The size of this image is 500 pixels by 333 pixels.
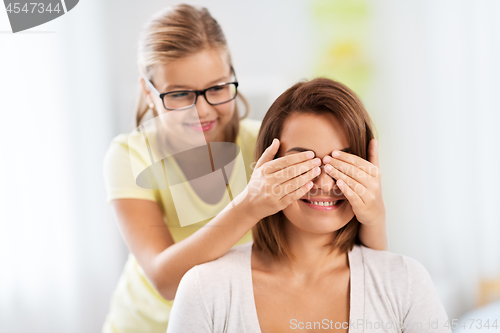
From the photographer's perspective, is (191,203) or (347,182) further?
(191,203)

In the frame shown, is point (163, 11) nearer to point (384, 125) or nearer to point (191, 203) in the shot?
point (191, 203)

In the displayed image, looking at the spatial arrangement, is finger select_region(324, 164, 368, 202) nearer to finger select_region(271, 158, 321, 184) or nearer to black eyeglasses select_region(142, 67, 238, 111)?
finger select_region(271, 158, 321, 184)

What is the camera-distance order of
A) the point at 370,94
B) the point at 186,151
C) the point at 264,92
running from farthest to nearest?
1. the point at 370,94
2. the point at 264,92
3. the point at 186,151

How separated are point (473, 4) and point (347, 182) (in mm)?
996

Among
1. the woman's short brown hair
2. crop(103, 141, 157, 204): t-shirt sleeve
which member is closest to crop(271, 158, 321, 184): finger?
the woman's short brown hair

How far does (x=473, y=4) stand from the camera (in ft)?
4.08

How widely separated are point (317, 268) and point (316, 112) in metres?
0.29

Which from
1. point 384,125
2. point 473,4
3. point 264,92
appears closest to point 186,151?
point 264,92

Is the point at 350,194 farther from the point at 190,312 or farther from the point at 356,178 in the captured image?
the point at 190,312

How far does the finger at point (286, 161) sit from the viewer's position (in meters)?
0.60

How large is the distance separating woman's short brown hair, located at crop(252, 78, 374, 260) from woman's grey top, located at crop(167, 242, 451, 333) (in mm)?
70

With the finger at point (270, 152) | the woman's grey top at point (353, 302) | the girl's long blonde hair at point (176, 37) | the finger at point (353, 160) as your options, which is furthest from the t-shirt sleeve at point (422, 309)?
the girl's long blonde hair at point (176, 37)

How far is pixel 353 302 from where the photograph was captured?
68 cm

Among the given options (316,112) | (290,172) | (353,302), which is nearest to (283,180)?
(290,172)
